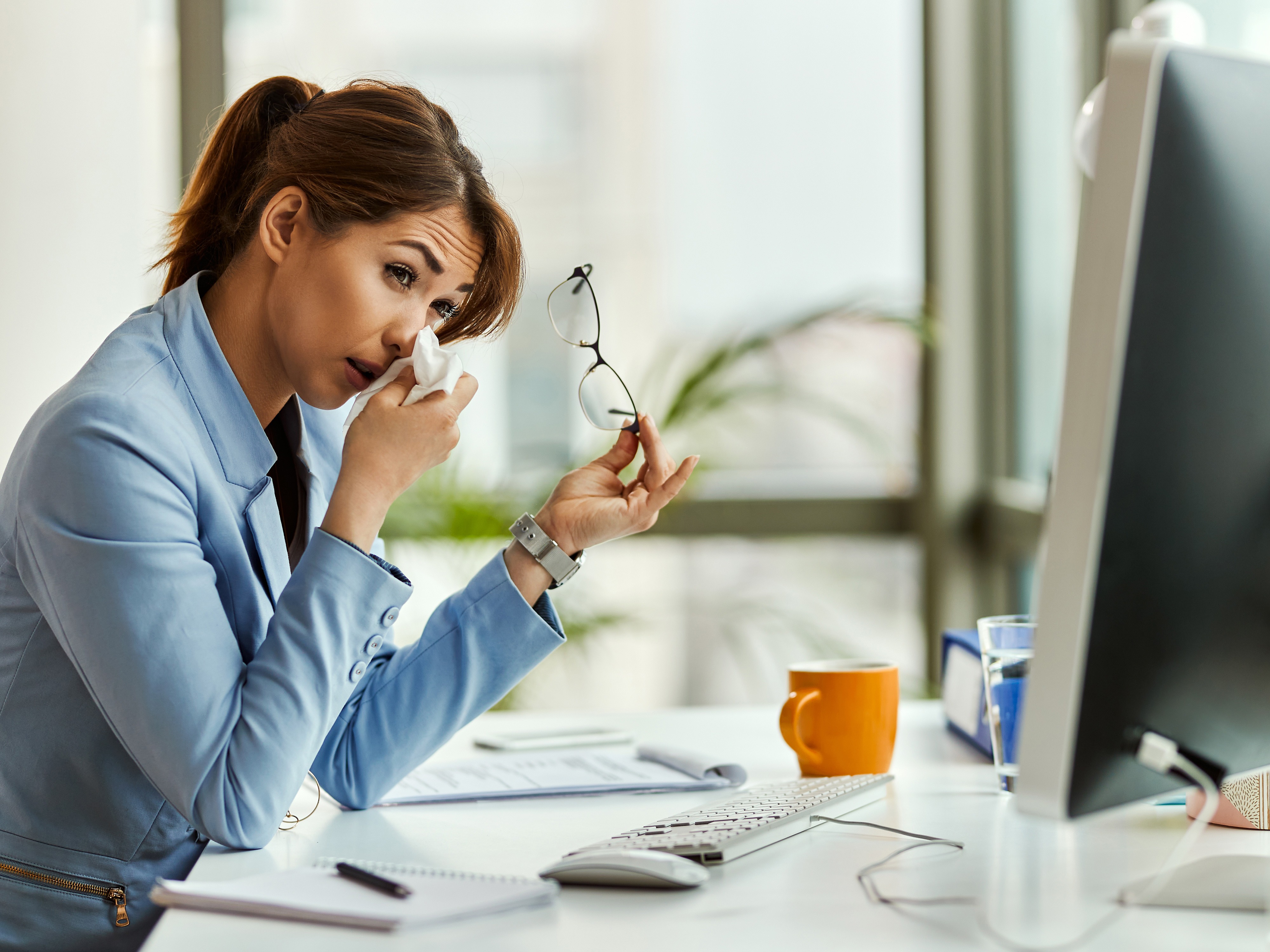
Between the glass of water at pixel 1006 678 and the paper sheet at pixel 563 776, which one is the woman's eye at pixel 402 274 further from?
the glass of water at pixel 1006 678

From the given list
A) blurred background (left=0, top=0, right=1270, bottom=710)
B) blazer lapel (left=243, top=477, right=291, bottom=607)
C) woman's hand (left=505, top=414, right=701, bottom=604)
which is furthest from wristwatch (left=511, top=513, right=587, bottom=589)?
blurred background (left=0, top=0, right=1270, bottom=710)

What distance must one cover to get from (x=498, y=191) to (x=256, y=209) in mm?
247

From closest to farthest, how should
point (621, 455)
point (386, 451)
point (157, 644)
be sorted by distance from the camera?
point (157, 644) → point (386, 451) → point (621, 455)

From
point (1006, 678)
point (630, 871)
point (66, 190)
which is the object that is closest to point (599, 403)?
point (1006, 678)

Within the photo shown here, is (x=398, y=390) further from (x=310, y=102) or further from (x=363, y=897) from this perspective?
(x=363, y=897)

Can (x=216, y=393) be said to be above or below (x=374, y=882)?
above

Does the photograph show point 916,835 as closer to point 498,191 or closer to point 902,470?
point 498,191

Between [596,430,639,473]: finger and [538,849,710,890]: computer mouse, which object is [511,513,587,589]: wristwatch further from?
[538,849,710,890]: computer mouse

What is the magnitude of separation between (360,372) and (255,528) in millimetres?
198

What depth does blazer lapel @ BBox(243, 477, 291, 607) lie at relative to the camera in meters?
0.98

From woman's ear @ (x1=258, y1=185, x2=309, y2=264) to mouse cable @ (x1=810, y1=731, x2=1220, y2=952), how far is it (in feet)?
2.47

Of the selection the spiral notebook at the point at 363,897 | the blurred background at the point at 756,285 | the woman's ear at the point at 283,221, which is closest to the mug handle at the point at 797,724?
the spiral notebook at the point at 363,897

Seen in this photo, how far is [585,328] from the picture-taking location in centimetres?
116

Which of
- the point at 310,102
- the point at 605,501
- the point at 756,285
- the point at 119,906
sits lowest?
the point at 119,906
